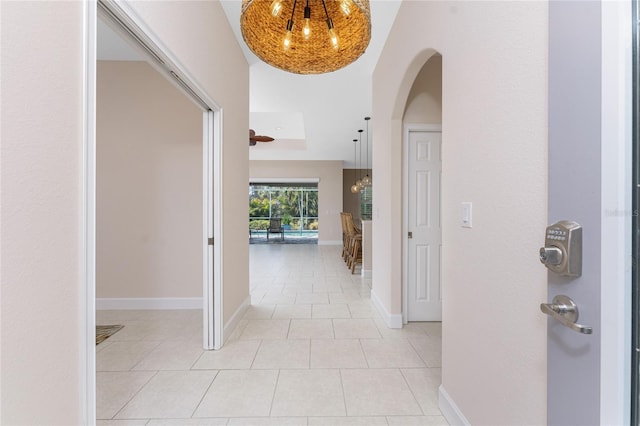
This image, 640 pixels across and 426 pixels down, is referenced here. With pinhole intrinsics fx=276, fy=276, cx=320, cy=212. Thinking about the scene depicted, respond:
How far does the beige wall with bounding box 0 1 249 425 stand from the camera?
0.75 metres

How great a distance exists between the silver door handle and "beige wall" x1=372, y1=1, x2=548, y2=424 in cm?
26

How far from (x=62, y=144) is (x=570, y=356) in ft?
5.27


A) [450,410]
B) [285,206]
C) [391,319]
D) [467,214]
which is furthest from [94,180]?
[285,206]

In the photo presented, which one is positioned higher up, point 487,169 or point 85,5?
point 85,5

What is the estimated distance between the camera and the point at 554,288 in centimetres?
75

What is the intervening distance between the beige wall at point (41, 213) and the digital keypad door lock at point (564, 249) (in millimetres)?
1450

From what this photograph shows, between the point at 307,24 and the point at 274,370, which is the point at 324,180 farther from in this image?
the point at 307,24

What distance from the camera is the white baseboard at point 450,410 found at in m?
1.43

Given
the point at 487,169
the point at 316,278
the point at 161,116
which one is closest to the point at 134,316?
the point at 161,116

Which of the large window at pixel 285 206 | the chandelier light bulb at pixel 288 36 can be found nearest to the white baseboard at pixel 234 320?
the chandelier light bulb at pixel 288 36

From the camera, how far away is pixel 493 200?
1.20 meters

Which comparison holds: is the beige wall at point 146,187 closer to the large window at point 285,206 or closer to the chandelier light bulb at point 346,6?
the chandelier light bulb at point 346,6

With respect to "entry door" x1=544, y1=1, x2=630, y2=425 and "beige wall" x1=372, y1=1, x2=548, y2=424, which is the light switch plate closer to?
"beige wall" x1=372, y1=1, x2=548, y2=424

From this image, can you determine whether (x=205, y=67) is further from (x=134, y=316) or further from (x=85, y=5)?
(x=134, y=316)
